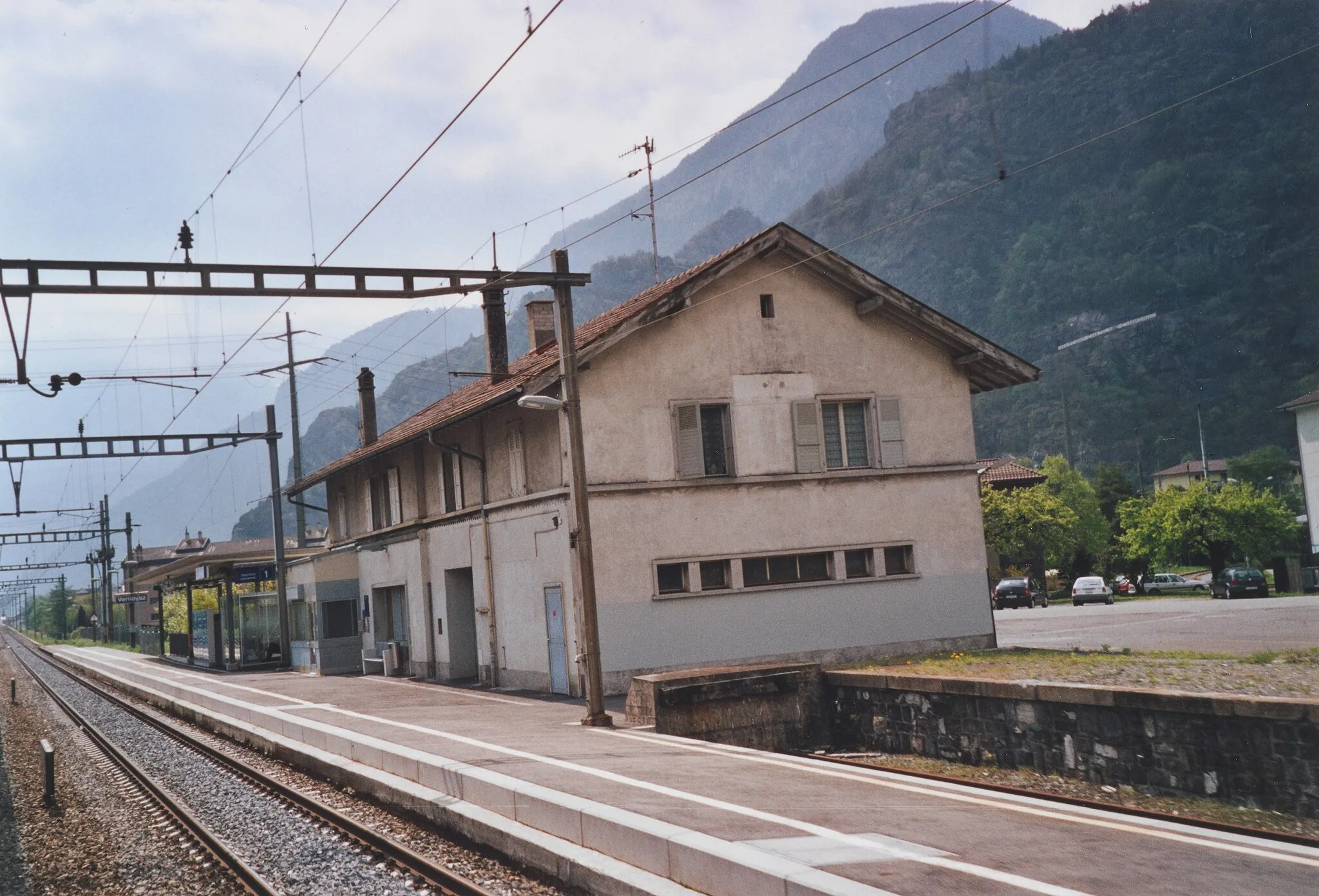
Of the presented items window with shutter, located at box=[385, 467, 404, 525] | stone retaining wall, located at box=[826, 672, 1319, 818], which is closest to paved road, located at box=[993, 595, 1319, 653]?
stone retaining wall, located at box=[826, 672, 1319, 818]

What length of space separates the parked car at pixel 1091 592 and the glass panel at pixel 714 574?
32601 mm

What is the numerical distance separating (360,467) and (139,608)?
9761 cm

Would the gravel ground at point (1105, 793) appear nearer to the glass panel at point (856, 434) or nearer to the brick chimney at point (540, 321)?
the glass panel at point (856, 434)

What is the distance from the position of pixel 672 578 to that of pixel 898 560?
5.15 meters

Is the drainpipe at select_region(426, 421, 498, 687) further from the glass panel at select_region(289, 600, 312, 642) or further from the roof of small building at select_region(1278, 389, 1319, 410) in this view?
the roof of small building at select_region(1278, 389, 1319, 410)

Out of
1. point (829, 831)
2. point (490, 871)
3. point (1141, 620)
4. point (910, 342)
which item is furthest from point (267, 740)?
point (1141, 620)

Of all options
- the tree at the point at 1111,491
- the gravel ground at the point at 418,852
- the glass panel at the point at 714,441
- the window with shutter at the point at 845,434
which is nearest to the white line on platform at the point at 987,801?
the gravel ground at the point at 418,852

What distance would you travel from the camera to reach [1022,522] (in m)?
60.6

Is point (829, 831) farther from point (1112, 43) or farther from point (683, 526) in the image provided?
point (1112, 43)

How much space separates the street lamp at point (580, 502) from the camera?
651 inches

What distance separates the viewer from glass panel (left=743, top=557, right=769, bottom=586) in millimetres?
22797

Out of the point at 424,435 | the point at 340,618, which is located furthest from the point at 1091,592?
the point at 424,435

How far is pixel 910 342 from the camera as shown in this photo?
24891 mm

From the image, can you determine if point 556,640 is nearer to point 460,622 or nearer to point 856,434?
point 460,622
